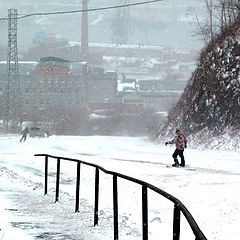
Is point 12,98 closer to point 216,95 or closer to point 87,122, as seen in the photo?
point 87,122

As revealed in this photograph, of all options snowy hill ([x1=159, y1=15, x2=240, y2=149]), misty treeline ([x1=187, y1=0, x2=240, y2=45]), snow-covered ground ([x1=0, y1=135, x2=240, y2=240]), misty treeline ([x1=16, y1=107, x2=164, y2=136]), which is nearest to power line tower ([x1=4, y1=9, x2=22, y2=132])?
misty treeline ([x1=16, y1=107, x2=164, y2=136])

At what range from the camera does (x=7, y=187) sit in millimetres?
16469

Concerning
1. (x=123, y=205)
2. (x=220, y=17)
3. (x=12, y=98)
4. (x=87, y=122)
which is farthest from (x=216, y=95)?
(x=87, y=122)

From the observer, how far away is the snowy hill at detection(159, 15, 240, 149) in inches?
1374

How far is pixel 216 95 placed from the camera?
122 feet

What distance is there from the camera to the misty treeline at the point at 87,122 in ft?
337

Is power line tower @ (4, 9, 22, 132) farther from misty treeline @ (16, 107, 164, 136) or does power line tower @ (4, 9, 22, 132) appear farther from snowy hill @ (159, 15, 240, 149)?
snowy hill @ (159, 15, 240, 149)

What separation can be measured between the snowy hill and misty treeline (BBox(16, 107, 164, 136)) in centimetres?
5915

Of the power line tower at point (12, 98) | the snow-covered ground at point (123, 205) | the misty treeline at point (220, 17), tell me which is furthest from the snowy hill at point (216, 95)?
the power line tower at point (12, 98)

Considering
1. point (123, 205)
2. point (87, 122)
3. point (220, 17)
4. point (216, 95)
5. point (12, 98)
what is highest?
point (220, 17)

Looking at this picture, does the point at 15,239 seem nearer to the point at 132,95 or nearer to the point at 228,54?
the point at 228,54

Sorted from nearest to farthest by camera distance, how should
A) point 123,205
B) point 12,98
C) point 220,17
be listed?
point 123,205 → point 220,17 → point 12,98

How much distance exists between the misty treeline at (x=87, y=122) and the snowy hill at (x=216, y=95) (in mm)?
59152

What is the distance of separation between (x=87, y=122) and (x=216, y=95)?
2925 inches
